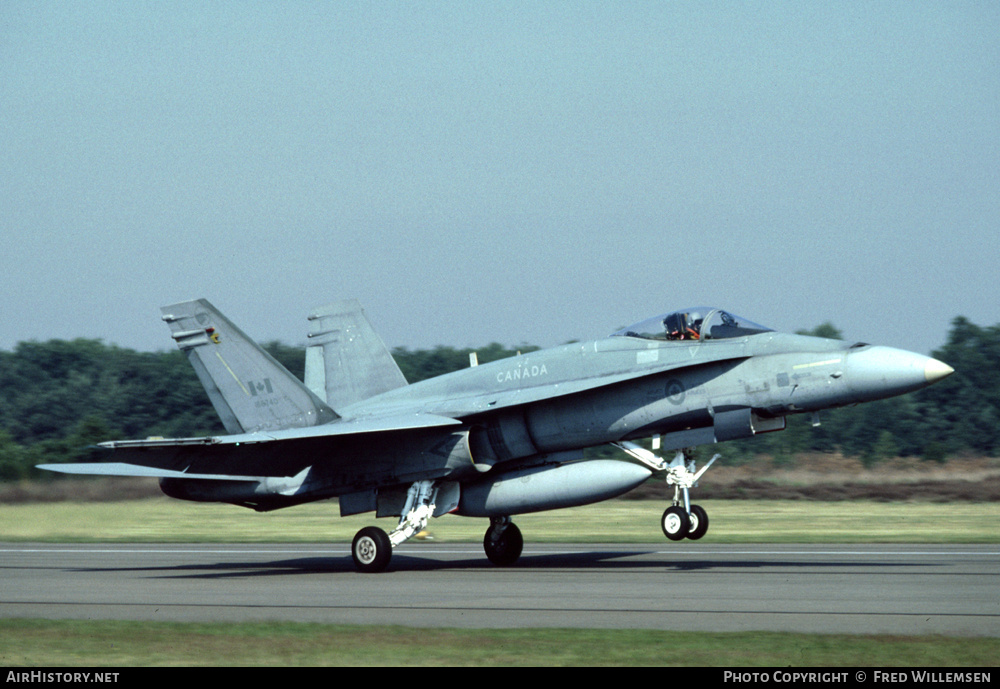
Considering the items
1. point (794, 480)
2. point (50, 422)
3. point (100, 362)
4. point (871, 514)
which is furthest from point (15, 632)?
point (100, 362)

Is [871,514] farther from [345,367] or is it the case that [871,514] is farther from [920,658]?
[920,658]

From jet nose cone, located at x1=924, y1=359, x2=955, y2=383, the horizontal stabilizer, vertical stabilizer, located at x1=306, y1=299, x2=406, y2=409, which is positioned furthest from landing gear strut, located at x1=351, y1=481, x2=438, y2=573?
jet nose cone, located at x1=924, y1=359, x2=955, y2=383

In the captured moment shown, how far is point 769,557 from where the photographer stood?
17.2 metres

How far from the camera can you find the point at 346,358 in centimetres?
2050

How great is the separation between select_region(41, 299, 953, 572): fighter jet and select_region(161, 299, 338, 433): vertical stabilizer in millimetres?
23

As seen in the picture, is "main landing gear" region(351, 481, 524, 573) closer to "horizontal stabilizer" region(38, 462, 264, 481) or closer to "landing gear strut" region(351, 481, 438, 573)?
"landing gear strut" region(351, 481, 438, 573)

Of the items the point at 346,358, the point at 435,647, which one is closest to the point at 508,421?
the point at 346,358

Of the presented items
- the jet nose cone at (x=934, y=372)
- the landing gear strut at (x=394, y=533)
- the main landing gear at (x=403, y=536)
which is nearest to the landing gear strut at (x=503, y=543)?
the main landing gear at (x=403, y=536)

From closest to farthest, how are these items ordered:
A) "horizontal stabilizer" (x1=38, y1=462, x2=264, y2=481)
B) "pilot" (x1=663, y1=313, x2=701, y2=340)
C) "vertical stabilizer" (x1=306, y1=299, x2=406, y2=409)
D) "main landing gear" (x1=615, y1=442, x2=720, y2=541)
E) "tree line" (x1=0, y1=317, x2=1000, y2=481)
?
"main landing gear" (x1=615, y1=442, x2=720, y2=541)
"pilot" (x1=663, y1=313, x2=701, y2=340)
"horizontal stabilizer" (x1=38, y1=462, x2=264, y2=481)
"vertical stabilizer" (x1=306, y1=299, x2=406, y2=409)
"tree line" (x1=0, y1=317, x2=1000, y2=481)

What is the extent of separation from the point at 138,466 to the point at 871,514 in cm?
1743

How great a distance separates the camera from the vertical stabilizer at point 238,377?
18.2 metres

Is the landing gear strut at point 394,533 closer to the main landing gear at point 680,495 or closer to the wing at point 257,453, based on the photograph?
the wing at point 257,453

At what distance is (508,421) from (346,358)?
4.96 m

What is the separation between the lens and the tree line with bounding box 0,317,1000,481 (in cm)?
4238
